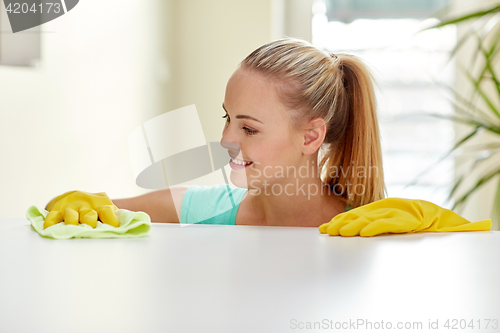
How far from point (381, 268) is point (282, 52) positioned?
726 mm

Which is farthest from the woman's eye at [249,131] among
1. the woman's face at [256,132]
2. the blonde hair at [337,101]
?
the blonde hair at [337,101]

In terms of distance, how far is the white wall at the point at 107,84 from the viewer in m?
1.35

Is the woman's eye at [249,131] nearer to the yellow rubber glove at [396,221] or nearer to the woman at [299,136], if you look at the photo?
the woman at [299,136]

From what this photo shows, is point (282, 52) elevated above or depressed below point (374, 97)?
above

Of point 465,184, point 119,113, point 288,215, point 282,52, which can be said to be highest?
point 282,52

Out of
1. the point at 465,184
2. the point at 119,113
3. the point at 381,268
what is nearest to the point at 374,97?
the point at 381,268

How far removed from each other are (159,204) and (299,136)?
472mm

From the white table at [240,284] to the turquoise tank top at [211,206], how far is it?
0.61 meters

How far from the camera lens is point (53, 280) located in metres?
0.36

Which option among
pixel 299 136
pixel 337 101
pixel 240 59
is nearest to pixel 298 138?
pixel 299 136

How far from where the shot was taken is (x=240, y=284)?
345 mm

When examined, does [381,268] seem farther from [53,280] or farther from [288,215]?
[288,215]

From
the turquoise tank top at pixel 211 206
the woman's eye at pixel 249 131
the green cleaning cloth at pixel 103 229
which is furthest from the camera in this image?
the turquoise tank top at pixel 211 206

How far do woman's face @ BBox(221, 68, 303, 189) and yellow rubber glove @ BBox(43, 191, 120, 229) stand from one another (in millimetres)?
335
